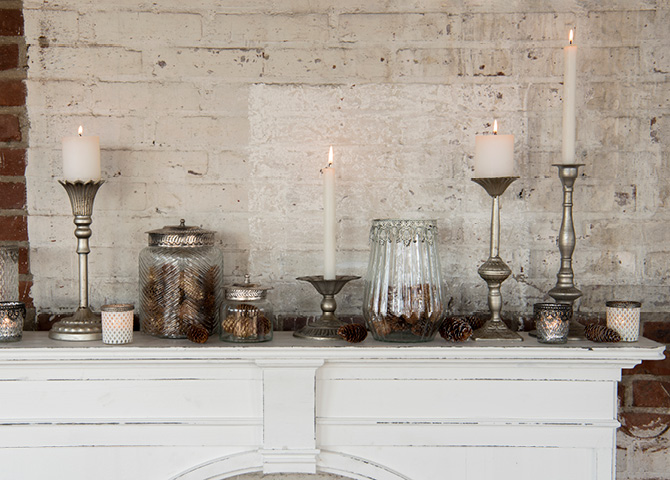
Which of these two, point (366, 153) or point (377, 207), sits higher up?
point (366, 153)

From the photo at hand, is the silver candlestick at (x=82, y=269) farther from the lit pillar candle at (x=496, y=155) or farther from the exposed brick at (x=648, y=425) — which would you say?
the exposed brick at (x=648, y=425)

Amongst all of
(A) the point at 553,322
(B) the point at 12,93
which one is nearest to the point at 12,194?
(B) the point at 12,93

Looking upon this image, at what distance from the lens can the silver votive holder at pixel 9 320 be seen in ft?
3.86

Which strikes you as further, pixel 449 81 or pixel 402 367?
pixel 449 81

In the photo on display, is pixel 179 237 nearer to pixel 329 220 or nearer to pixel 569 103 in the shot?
pixel 329 220

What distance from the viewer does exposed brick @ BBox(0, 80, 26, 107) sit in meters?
1.30

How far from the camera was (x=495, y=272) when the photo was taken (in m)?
1.22

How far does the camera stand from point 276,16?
1307 millimetres

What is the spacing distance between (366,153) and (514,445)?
63 centimetres

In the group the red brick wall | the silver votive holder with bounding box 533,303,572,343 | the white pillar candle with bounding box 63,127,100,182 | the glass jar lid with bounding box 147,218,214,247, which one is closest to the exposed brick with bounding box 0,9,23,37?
the red brick wall

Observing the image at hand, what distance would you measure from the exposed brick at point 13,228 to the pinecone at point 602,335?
113 centimetres

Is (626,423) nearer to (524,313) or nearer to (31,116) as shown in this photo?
(524,313)

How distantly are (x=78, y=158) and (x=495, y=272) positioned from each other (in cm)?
81

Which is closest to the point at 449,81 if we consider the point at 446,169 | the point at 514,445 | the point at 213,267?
the point at 446,169
